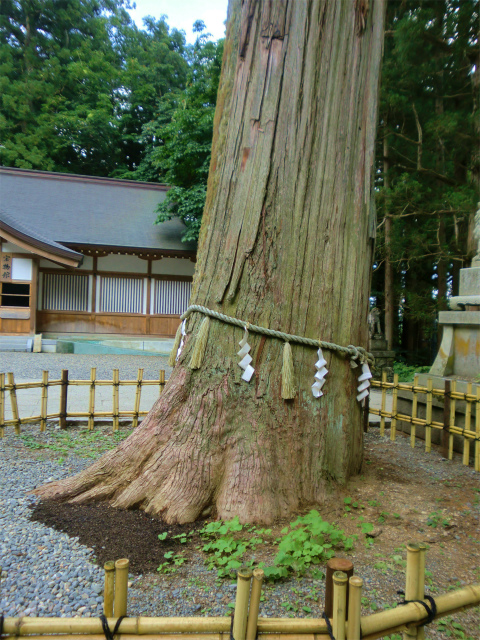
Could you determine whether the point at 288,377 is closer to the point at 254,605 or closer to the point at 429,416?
the point at 254,605

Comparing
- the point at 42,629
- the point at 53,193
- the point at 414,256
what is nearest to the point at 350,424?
the point at 42,629

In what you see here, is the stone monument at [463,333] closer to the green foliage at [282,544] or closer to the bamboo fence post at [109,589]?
the green foliage at [282,544]

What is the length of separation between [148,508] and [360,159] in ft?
8.29

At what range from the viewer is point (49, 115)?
66.7ft

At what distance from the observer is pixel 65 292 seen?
47.4 feet

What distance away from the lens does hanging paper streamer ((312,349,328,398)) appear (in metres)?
2.75

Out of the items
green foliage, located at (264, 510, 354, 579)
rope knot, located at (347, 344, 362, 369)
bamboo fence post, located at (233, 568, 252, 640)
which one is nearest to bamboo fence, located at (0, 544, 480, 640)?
bamboo fence post, located at (233, 568, 252, 640)

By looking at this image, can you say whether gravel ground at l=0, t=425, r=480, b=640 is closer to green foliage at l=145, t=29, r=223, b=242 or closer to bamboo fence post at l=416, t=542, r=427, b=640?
bamboo fence post at l=416, t=542, r=427, b=640

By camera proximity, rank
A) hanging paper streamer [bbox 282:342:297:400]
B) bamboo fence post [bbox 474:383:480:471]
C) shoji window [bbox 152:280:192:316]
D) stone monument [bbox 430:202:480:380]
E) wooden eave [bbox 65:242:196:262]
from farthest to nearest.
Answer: shoji window [bbox 152:280:192:316], wooden eave [bbox 65:242:196:262], stone monument [bbox 430:202:480:380], bamboo fence post [bbox 474:383:480:471], hanging paper streamer [bbox 282:342:297:400]

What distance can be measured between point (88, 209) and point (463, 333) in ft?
48.9

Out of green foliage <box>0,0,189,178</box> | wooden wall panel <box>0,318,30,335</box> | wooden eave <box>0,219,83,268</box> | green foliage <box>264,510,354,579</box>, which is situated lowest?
green foliage <box>264,510,354,579</box>

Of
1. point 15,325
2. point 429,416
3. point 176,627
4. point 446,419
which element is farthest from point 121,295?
point 176,627

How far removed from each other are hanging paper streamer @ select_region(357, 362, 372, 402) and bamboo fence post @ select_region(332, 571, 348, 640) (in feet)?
5.81

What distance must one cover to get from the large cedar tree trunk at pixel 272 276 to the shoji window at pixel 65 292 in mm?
12405
